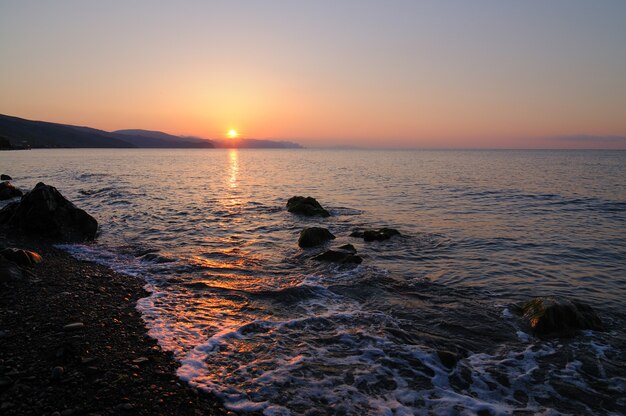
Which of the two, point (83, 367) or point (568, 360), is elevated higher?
point (83, 367)

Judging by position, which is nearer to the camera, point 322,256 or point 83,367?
point 83,367

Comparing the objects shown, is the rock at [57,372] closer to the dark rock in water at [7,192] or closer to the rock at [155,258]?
the rock at [155,258]

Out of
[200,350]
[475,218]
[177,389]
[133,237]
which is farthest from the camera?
[475,218]

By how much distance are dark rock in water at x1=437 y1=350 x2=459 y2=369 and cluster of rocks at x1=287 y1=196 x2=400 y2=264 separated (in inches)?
264

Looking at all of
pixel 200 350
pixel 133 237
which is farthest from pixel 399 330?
pixel 133 237

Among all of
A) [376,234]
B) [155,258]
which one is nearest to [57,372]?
[155,258]

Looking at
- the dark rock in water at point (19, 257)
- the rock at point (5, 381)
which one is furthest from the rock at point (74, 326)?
the dark rock in water at point (19, 257)

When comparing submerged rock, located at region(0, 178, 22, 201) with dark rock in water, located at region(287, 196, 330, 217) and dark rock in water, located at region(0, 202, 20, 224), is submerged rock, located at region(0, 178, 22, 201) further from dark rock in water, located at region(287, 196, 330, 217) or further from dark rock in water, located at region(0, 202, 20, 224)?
dark rock in water, located at region(287, 196, 330, 217)

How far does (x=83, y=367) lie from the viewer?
609cm

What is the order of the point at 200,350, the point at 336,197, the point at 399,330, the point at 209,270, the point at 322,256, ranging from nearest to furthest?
the point at 200,350 < the point at 399,330 < the point at 209,270 < the point at 322,256 < the point at 336,197

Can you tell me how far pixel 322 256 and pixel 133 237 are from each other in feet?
31.3

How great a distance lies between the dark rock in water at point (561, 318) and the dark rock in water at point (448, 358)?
2.72 m

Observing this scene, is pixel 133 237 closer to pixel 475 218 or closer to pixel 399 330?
pixel 399 330

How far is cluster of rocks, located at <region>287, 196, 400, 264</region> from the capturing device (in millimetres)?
14344
